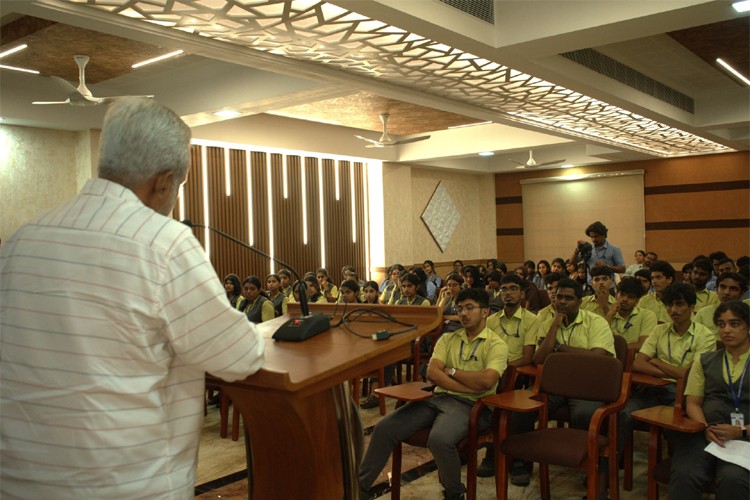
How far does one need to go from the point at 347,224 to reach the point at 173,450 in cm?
1119

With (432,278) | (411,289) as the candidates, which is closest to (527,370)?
(411,289)

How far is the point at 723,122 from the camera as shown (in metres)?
9.38

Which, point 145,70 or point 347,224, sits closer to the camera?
point 145,70

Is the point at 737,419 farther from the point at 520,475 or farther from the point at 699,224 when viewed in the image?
the point at 699,224

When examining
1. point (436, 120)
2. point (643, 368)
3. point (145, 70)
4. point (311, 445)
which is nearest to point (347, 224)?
point (436, 120)

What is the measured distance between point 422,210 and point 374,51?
29.7 ft

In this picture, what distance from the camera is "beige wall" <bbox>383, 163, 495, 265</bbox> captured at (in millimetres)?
Result: 13117

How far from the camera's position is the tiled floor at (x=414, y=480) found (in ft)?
12.3

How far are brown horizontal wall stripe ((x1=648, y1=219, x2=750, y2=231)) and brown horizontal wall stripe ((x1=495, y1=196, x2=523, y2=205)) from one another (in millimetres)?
3108

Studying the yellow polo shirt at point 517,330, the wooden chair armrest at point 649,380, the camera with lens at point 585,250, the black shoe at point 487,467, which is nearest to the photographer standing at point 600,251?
the camera with lens at point 585,250

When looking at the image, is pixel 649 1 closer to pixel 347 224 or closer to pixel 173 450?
pixel 173 450

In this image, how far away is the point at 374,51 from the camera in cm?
526

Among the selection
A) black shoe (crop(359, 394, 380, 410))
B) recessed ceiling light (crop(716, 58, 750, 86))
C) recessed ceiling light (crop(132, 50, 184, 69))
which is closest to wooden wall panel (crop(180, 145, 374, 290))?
recessed ceiling light (crop(132, 50, 184, 69))

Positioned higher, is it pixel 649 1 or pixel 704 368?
pixel 649 1
